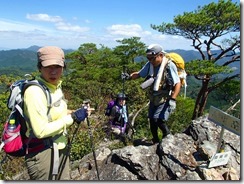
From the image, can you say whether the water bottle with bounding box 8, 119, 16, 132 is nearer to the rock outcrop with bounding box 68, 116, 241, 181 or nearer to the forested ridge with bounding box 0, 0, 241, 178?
the rock outcrop with bounding box 68, 116, 241, 181

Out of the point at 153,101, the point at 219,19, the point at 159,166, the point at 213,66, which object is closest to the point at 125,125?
the point at 153,101

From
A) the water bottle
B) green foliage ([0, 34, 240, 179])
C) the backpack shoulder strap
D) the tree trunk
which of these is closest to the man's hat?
green foliage ([0, 34, 240, 179])

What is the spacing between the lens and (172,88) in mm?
4109

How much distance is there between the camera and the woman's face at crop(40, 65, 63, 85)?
91.1 inches

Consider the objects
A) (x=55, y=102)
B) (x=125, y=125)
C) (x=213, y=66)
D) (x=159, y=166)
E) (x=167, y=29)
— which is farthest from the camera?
(x=167, y=29)

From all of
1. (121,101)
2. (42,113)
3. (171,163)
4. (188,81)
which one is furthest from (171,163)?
(188,81)

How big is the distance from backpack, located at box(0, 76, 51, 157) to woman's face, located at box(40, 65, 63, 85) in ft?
0.25

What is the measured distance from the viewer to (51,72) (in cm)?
233

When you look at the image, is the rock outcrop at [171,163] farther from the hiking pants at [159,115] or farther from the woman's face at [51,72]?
the woman's face at [51,72]

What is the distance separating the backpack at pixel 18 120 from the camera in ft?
7.50

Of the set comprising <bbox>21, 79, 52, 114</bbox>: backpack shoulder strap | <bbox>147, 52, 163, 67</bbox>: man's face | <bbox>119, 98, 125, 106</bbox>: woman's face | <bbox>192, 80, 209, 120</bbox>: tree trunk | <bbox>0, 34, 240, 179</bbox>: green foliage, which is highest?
<bbox>147, 52, 163, 67</bbox>: man's face

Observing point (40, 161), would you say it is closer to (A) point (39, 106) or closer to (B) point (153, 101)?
(A) point (39, 106)

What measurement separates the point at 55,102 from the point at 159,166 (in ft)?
6.22

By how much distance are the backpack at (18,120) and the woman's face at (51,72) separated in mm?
75
